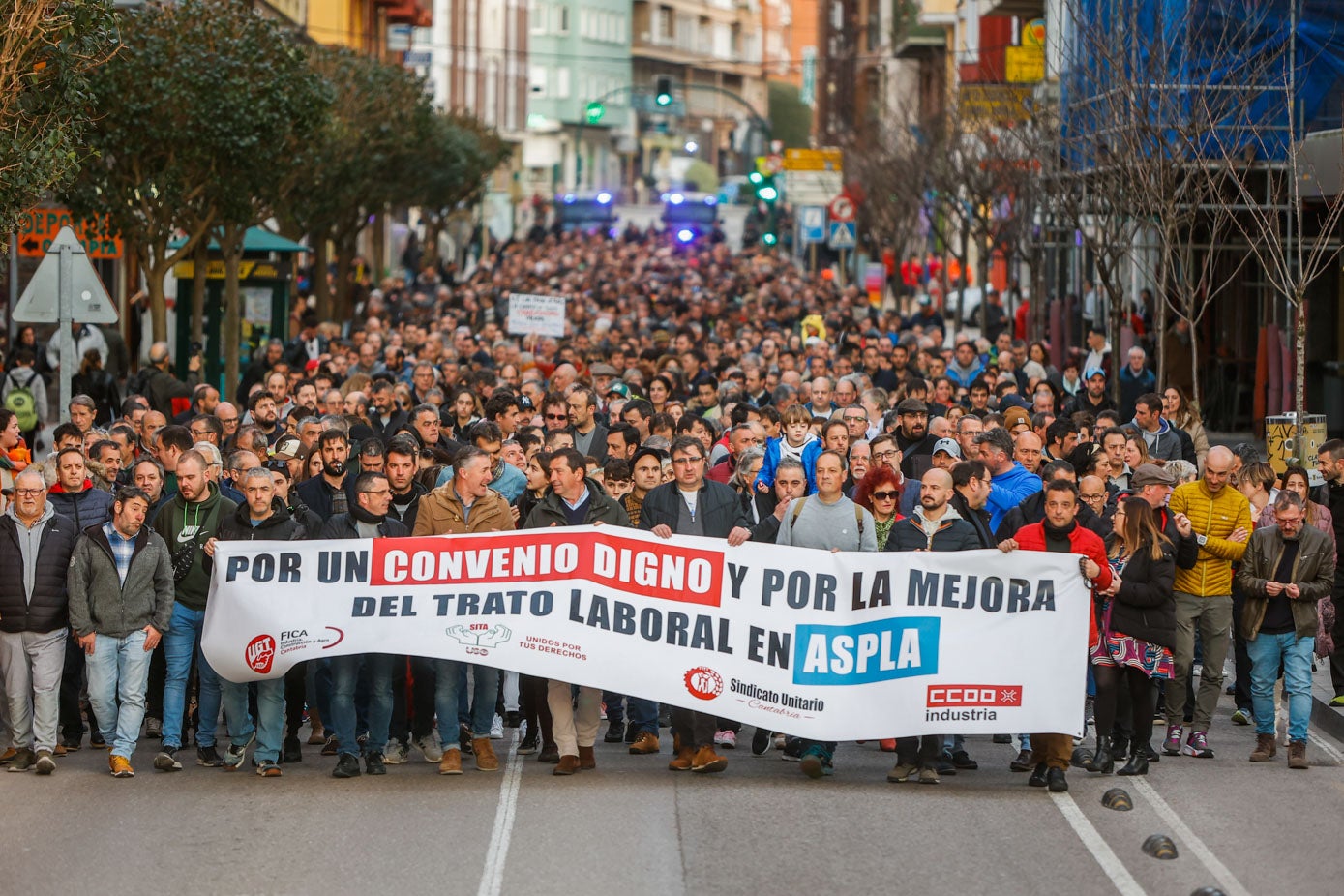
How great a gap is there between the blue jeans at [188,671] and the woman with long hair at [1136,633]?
15.0ft

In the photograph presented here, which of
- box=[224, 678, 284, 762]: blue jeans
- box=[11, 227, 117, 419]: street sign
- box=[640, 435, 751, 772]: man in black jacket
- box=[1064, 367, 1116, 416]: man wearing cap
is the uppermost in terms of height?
box=[11, 227, 117, 419]: street sign

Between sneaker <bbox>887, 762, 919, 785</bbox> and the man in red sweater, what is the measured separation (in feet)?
1.98

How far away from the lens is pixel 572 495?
11742 millimetres

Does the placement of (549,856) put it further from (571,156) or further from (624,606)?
(571,156)

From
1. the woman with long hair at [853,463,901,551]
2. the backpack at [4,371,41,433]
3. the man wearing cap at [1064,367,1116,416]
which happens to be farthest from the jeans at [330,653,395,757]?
the backpack at [4,371,41,433]

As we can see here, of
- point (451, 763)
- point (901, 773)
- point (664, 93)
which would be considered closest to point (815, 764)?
point (901, 773)

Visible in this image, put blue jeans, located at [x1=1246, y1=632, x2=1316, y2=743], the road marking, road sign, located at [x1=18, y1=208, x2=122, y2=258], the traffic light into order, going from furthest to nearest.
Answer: the traffic light, road sign, located at [x1=18, y1=208, x2=122, y2=258], blue jeans, located at [x1=1246, y1=632, x2=1316, y2=743], the road marking

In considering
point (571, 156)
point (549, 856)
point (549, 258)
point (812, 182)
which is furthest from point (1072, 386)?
point (571, 156)

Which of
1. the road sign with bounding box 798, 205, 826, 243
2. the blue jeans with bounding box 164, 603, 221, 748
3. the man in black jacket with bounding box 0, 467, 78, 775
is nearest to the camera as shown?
the man in black jacket with bounding box 0, 467, 78, 775

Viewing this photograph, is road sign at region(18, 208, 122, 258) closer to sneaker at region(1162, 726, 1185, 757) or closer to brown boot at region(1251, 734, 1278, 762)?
sneaker at region(1162, 726, 1185, 757)

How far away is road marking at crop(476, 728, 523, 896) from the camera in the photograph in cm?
912

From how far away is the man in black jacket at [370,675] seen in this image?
37.2 ft

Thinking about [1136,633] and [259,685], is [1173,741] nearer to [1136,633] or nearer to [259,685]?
[1136,633]

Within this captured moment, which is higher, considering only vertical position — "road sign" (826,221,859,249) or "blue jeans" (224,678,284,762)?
"road sign" (826,221,859,249)
